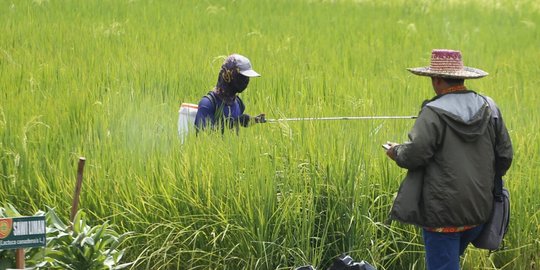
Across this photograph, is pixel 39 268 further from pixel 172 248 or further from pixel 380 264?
pixel 380 264

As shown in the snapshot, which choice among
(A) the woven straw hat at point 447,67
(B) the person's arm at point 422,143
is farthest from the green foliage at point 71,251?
(A) the woven straw hat at point 447,67

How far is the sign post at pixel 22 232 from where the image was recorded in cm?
376

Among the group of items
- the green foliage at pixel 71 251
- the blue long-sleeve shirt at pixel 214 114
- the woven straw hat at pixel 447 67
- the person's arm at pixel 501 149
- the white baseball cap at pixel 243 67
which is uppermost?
the woven straw hat at pixel 447 67

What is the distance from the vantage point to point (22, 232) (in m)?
3.81

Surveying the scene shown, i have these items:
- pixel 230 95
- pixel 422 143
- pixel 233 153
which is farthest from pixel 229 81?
pixel 422 143

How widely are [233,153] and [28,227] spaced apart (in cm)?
185

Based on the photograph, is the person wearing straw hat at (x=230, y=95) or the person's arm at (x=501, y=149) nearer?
the person's arm at (x=501, y=149)

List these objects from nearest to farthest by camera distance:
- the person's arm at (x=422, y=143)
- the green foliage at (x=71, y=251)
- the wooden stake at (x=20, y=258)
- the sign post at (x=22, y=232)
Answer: the sign post at (x=22, y=232) < the wooden stake at (x=20, y=258) < the green foliage at (x=71, y=251) < the person's arm at (x=422, y=143)

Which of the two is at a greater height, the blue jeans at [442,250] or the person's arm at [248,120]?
the person's arm at [248,120]

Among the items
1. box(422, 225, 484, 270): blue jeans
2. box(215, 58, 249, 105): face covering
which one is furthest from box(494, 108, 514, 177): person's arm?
box(215, 58, 249, 105): face covering

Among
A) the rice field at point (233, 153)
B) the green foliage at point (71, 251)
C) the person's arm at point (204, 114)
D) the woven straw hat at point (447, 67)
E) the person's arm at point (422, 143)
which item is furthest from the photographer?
the person's arm at point (204, 114)

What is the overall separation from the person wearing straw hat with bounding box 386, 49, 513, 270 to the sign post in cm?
158

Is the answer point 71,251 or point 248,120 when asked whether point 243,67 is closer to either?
point 248,120

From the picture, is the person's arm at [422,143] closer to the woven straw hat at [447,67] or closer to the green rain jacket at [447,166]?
the green rain jacket at [447,166]
